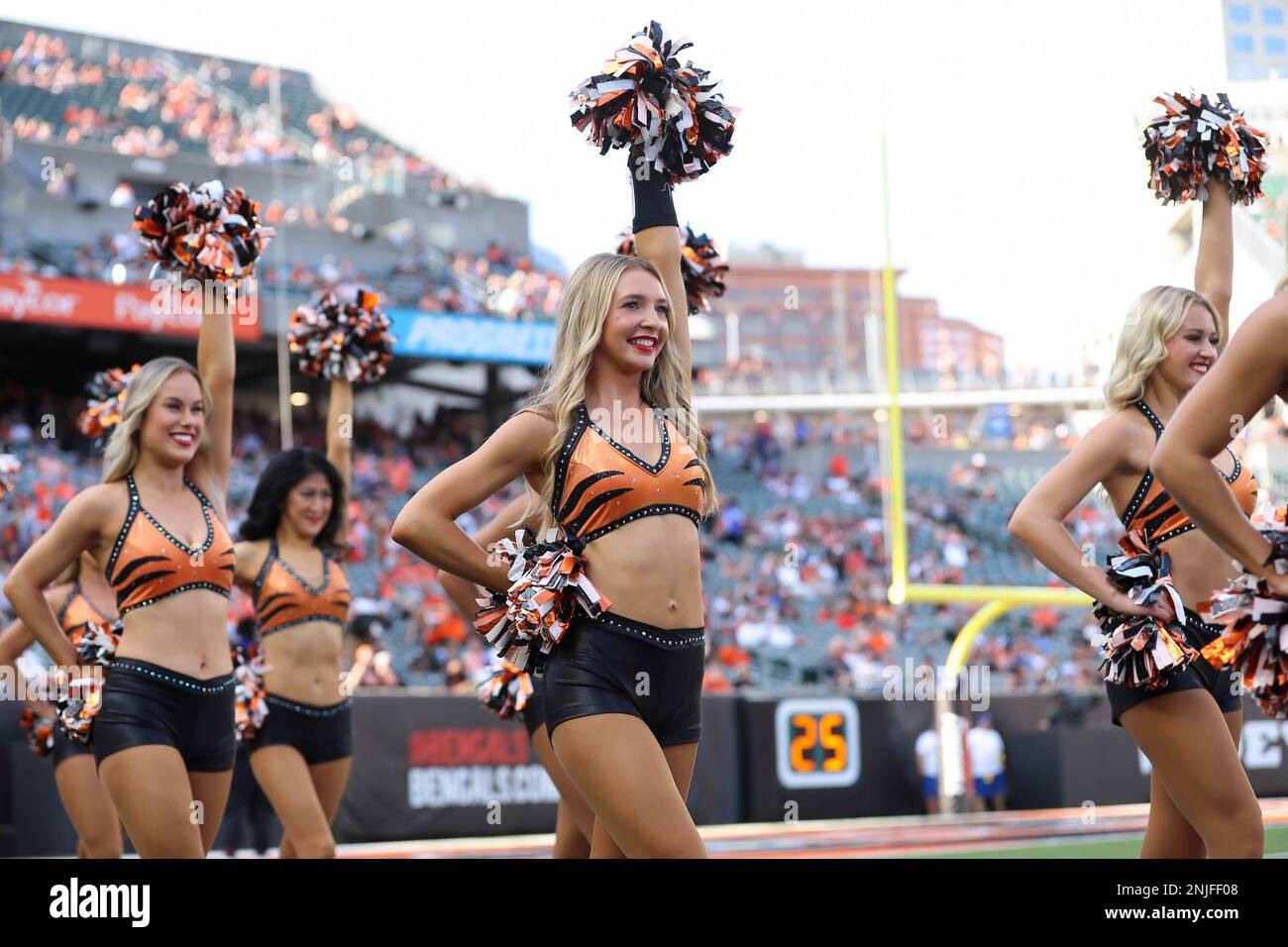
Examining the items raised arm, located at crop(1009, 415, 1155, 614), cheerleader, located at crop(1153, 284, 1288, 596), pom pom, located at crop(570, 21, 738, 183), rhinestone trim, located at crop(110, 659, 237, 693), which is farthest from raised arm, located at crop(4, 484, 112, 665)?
cheerleader, located at crop(1153, 284, 1288, 596)

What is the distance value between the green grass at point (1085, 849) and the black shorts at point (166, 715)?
14.9 ft

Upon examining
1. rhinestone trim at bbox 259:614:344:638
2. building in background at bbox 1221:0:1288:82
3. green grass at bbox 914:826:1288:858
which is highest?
building in background at bbox 1221:0:1288:82

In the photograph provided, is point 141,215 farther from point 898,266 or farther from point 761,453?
point 761,453

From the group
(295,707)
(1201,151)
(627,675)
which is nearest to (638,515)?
(627,675)

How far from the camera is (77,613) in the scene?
20.3 ft

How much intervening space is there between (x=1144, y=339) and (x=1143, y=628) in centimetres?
88

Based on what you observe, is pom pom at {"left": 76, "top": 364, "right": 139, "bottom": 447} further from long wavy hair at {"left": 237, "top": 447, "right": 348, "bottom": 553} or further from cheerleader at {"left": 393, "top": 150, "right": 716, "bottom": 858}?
cheerleader at {"left": 393, "top": 150, "right": 716, "bottom": 858}

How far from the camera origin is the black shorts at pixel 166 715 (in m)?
4.18

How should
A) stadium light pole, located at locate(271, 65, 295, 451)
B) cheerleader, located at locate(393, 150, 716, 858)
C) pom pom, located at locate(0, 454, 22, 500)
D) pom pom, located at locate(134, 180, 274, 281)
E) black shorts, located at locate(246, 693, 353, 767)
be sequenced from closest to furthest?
cheerleader, located at locate(393, 150, 716, 858)
pom pom, located at locate(134, 180, 274, 281)
pom pom, located at locate(0, 454, 22, 500)
black shorts, located at locate(246, 693, 353, 767)
stadium light pole, located at locate(271, 65, 295, 451)

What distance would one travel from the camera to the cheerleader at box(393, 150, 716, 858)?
3.10 m

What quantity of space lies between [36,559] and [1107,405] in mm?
3219

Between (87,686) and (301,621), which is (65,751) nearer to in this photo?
(301,621)

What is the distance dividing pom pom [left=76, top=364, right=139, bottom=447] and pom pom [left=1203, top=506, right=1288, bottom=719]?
4855mm

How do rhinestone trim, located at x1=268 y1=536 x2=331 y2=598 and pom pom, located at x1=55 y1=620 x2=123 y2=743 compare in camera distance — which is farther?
rhinestone trim, located at x1=268 y1=536 x2=331 y2=598
